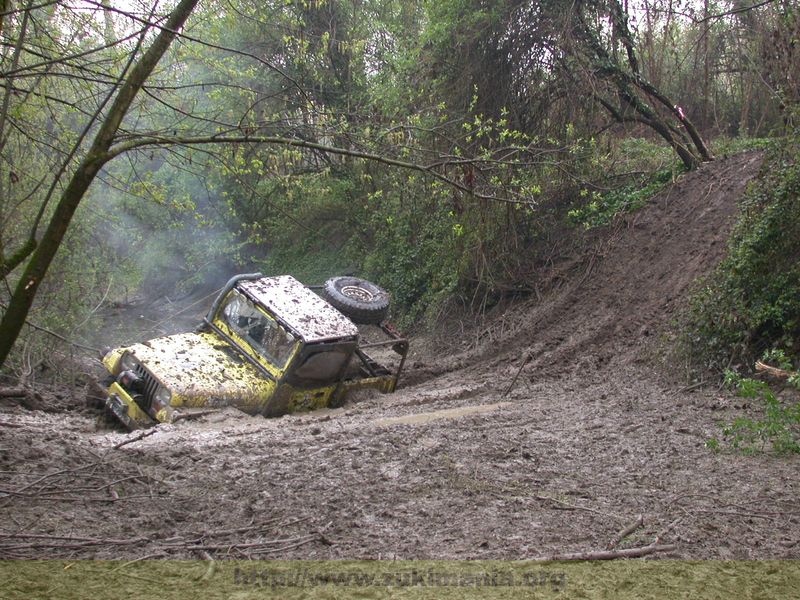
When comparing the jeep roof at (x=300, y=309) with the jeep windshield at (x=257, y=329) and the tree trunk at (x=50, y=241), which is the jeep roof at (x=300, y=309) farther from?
the tree trunk at (x=50, y=241)

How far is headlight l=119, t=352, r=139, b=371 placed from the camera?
916cm

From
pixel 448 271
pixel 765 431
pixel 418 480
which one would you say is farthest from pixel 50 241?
A: pixel 448 271

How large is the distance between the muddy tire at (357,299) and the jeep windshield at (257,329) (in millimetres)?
1486

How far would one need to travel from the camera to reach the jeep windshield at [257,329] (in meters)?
9.49

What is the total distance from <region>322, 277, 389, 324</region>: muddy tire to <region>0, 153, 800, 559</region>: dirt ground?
4.43 ft

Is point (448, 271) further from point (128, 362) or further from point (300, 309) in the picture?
point (128, 362)

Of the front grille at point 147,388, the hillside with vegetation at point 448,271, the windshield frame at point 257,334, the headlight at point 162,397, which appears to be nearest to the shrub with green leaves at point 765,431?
the hillside with vegetation at point 448,271

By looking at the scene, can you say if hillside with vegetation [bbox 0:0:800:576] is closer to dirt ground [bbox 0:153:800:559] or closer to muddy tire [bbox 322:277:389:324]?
dirt ground [bbox 0:153:800:559]

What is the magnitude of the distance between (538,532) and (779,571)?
1.25 meters

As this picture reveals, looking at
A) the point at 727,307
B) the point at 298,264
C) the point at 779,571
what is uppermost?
the point at 727,307

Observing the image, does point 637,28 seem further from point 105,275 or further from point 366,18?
point 105,275

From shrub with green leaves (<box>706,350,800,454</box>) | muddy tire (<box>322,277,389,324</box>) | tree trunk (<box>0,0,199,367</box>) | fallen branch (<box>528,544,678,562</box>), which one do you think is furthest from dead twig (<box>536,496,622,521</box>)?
muddy tire (<box>322,277,389,324</box>)

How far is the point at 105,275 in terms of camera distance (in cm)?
1563

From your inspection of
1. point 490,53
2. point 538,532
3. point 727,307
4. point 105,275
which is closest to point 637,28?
point 490,53
